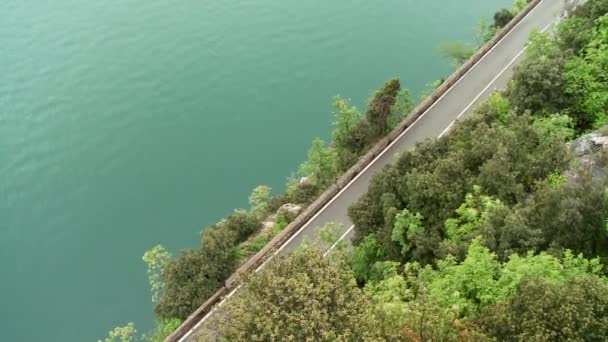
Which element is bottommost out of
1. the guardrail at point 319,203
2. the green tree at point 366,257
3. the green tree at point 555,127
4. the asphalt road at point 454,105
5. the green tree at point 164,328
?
the green tree at point 555,127

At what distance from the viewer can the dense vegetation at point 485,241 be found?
9.80 metres

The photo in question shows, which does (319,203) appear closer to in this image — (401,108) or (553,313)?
(401,108)

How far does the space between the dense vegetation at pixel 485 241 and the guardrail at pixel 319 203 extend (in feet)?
12.2

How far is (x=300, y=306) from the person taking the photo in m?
10.0

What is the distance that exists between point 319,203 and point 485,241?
9084mm

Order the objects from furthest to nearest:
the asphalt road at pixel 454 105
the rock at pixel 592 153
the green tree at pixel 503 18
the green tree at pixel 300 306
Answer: the green tree at pixel 503 18, the asphalt road at pixel 454 105, the rock at pixel 592 153, the green tree at pixel 300 306

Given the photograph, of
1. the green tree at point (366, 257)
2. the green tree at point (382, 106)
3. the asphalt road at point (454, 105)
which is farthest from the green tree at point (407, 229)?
the green tree at point (382, 106)

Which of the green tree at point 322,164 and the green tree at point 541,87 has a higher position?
the green tree at point 322,164

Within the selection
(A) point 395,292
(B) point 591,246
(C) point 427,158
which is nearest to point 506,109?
(C) point 427,158

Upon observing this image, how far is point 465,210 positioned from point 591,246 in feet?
10.1

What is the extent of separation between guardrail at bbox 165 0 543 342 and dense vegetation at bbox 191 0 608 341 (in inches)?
147

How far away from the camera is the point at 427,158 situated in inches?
679

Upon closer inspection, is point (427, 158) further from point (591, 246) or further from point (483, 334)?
point (483, 334)

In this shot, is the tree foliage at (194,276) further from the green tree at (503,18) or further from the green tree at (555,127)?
the green tree at (503,18)
